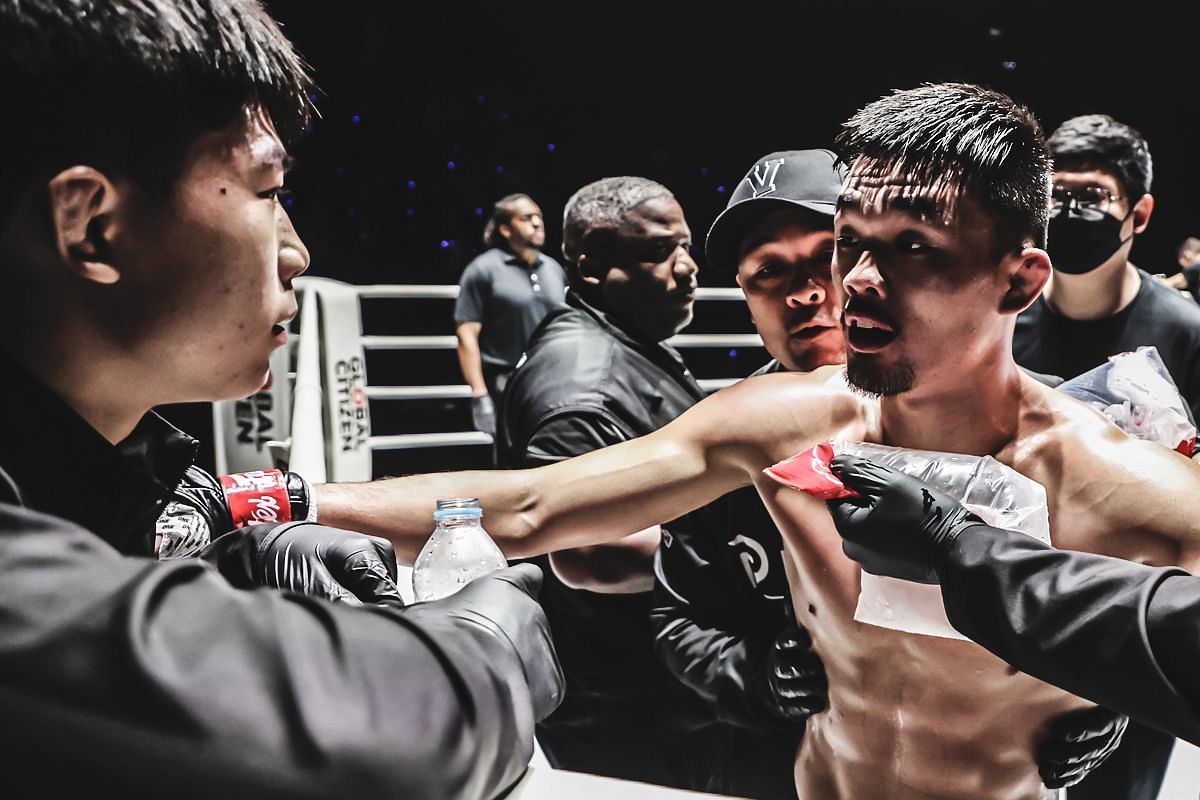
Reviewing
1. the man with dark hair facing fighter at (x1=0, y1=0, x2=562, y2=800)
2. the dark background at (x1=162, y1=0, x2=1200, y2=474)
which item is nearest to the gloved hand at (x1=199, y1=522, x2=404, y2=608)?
the man with dark hair facing fighter at (x1=0, y1=0, x2=562, y2=800)

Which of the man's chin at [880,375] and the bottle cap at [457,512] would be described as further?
the man's chin at [880,375]

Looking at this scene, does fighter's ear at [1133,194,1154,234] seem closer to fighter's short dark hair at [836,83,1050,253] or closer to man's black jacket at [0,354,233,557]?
fighter's short dark hair at [836,83,1050,253]

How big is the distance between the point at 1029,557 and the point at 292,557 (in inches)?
32.0

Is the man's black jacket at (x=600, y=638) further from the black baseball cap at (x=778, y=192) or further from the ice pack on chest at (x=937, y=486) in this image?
the ice pack on chest at (x=937, y=486)

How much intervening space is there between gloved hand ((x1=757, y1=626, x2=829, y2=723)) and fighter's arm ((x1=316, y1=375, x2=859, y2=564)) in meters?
0.28

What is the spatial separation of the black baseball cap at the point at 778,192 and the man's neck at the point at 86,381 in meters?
1.35

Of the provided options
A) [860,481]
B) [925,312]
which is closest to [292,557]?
[860,481]

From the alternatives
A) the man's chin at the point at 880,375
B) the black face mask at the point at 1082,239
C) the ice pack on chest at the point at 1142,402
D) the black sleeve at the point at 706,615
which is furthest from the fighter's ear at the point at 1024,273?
the black face mask at the point at 1082,239

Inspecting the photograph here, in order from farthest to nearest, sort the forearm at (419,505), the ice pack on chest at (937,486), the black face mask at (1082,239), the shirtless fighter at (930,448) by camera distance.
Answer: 1. the black face mask at (1082,239)
2. the forearm at (419,505)
3. the shirtless fighter at (930,448)
4. the ice pack on chest at (937,486)

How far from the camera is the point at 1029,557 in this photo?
1129 millimetres

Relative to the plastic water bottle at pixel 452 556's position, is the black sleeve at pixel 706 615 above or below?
below

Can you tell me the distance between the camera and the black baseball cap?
197 cm

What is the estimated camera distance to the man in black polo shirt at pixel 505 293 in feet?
16.4

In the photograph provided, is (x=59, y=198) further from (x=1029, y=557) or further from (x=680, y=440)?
(x=680, y=440)
